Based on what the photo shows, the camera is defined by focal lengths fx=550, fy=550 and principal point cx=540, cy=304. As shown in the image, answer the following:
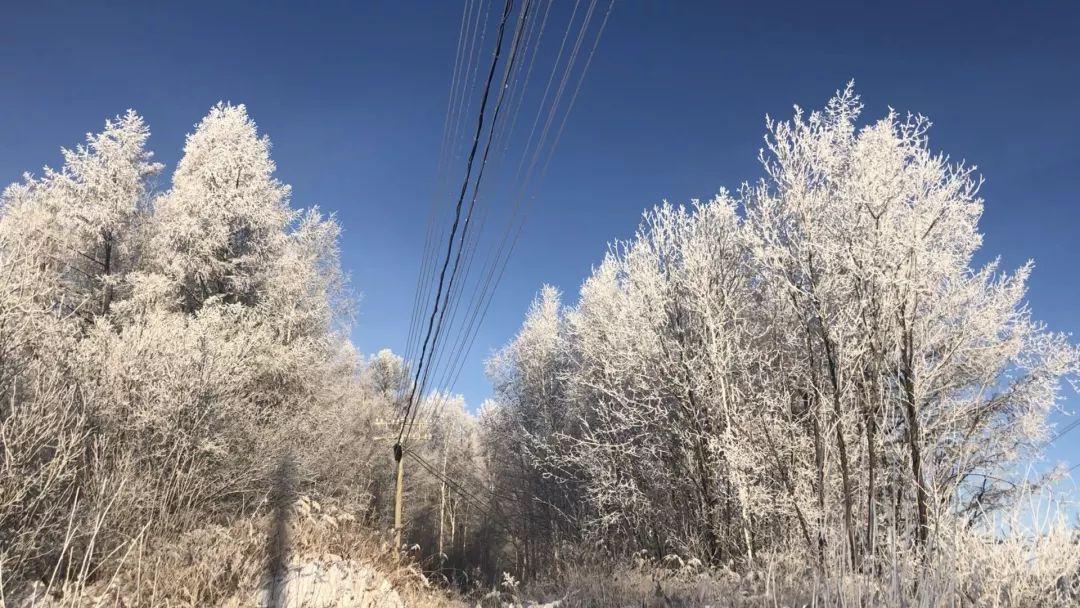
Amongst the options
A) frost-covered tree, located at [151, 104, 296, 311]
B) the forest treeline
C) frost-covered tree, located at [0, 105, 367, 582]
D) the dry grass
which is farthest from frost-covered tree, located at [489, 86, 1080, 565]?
frost-covered tree, located at [151, 104, 296, 311]

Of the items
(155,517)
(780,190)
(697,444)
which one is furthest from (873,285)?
(155,517)

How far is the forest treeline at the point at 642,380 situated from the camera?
20.2ft

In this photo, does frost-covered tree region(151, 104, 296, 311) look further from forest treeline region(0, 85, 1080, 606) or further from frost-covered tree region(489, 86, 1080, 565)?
frost-covered tree region(489, 86, 1080, 565)

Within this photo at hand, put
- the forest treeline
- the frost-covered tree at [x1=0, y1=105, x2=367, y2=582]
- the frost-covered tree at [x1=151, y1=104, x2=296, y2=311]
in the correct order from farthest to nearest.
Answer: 1. the frost-covered tree at [x1=151, y1=104, x2=296, y2=311]
2. the frost-covered tree at [x1=0, y1=105, x2=367, y2=582]
3. the forest treeline

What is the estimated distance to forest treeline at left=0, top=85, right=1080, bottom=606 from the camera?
242 inches

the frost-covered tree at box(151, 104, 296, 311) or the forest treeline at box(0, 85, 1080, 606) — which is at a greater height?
the frost-covered tree at box(151, 104, 296, 311)

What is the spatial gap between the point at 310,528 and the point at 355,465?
10.3 m

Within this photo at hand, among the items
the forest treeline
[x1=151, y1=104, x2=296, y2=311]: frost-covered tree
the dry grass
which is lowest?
the dry grass

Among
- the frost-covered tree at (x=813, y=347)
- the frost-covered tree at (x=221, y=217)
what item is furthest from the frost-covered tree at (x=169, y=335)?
the frost-covered tree at (x=813, y=347)

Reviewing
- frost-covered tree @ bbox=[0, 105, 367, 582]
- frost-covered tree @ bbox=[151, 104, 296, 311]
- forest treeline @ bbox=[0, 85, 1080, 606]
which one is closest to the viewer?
forest treeline @ bbox=[0, 85, 1080, 606]

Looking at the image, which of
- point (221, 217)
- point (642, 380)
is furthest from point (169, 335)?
point (642, 380)

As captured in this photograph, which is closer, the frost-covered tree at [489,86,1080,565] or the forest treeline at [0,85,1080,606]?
the forest treeline at [0,85,1080,606]

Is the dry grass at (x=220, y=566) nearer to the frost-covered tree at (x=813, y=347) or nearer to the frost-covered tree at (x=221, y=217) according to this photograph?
the frost-covered tree at (x=813, y=347)

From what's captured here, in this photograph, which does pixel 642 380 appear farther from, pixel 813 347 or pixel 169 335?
pixel 169 335
